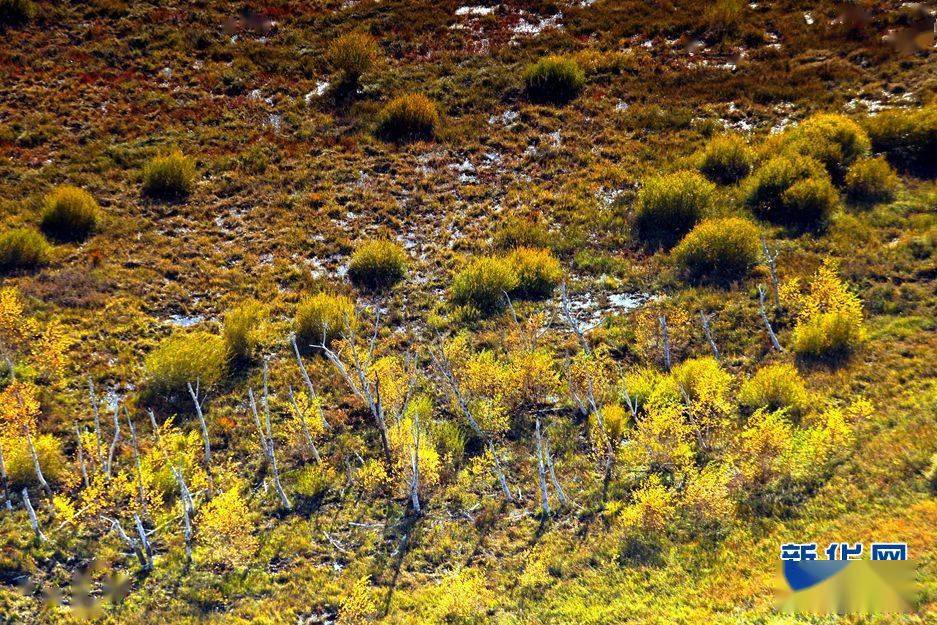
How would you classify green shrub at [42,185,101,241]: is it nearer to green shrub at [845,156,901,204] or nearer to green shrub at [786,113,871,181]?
green shrub at [786,113,871,181]

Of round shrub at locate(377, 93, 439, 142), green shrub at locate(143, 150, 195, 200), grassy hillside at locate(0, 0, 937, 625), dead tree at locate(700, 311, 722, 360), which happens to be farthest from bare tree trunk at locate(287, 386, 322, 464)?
round shrub at locate(377, 93, 439, 142)

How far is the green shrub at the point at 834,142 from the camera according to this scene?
26453 mm

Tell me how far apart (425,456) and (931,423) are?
11965mm

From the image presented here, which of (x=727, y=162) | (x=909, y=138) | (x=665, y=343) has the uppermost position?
(x=909, y=138)

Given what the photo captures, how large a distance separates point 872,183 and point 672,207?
7009mm

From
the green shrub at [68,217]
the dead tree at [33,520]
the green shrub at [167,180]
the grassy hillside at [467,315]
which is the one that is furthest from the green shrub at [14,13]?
the dead tree at [33,520]

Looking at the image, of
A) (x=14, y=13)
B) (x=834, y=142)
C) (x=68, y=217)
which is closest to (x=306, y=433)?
(x=68, y=217)

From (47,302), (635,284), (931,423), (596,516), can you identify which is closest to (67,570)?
(47,302)

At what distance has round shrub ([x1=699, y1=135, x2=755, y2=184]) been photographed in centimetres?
2761

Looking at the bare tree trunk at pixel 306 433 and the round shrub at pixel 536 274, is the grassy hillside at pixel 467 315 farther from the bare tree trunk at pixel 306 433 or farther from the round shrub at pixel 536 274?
the bare tree trunk at pixel 306 433

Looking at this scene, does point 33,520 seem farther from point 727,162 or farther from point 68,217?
point 727,162

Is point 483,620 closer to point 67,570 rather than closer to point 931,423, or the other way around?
point 67,570

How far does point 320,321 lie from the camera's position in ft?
75.6

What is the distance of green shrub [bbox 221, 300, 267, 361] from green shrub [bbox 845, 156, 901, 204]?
2142cm
